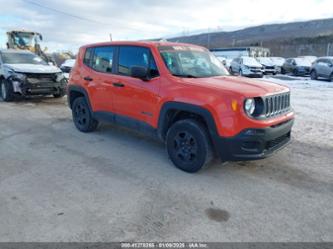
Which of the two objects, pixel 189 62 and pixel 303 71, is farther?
pixel 303 71

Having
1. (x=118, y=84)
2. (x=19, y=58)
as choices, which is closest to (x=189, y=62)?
(x=118, y=84)

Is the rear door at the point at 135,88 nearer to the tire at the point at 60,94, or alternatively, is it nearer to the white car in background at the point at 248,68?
the tire at the point at 60,94

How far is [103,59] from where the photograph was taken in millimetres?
6090

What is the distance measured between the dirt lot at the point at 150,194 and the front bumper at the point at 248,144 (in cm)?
40

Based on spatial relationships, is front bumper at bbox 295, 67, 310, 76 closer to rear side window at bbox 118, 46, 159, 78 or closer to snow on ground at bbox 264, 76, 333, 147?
snow on ground at bbox 264, 76, 333, 147

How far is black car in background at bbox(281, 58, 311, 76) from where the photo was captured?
2570cm

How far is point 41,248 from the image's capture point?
9.32 feet

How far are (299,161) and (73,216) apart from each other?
3606mm

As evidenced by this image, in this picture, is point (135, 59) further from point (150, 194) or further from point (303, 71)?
point (303, 71)

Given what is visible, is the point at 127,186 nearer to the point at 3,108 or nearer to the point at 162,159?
the point at 162,159

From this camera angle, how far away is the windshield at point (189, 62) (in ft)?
16.1

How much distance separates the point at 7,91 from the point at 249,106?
366 inches

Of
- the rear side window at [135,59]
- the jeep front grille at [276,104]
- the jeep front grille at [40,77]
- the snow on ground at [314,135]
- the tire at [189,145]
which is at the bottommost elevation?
the snow on ground at [314,135]

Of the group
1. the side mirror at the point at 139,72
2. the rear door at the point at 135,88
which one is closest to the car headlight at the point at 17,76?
the rear door at the point at 135,88
